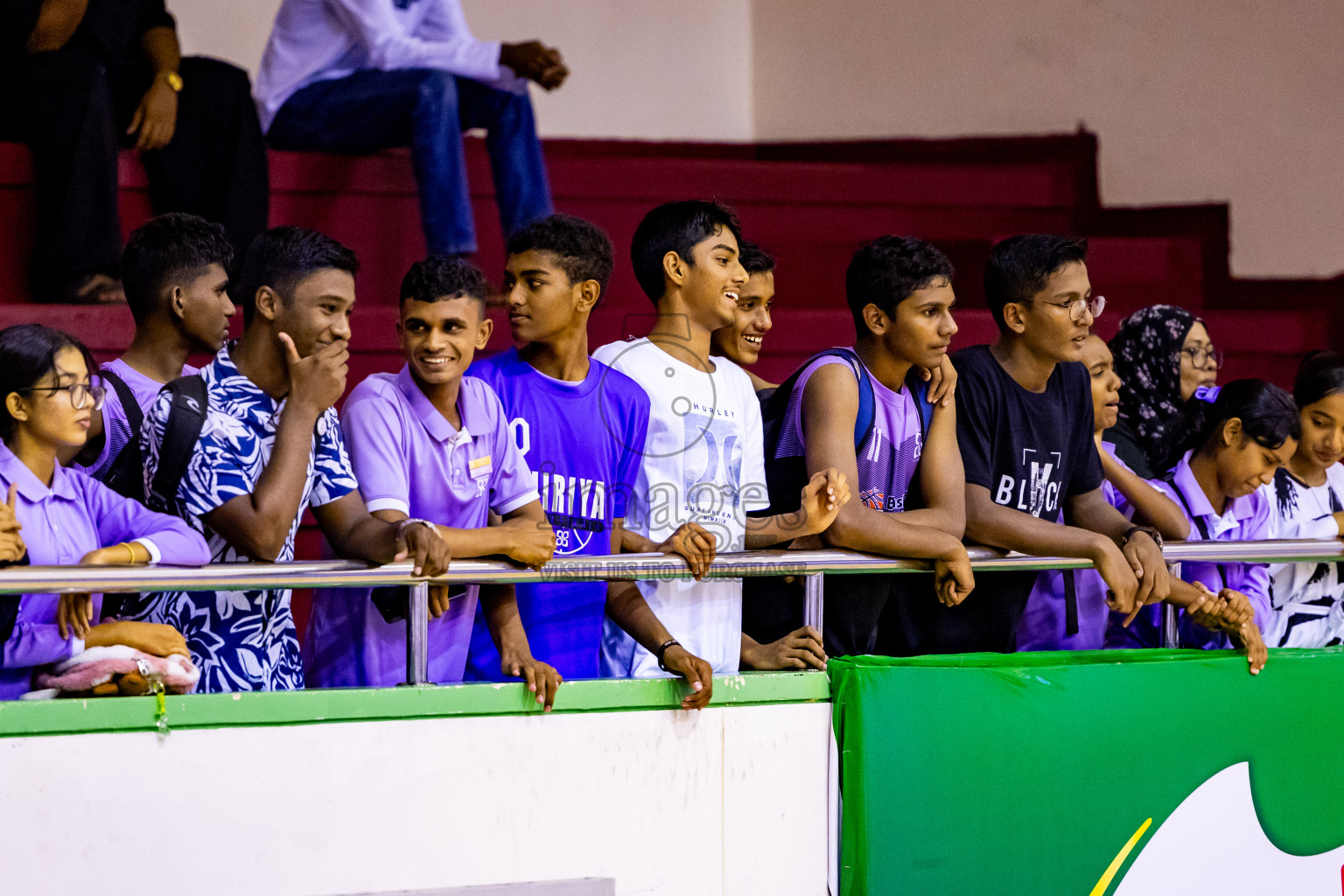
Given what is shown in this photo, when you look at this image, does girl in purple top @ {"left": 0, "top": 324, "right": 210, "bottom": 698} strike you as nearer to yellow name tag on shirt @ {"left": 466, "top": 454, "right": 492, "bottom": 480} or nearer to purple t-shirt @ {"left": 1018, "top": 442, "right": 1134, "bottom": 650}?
yellow name tag on shirt @ {"left": 466, "top": 454, "right": 492, "bottom": 480}

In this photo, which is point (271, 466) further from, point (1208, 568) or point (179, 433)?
point (1208, 568)

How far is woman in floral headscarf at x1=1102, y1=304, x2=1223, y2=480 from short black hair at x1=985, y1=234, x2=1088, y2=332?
2.58 ft

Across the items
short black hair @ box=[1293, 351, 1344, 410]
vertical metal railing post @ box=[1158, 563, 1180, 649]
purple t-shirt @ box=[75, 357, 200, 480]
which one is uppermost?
short black hair @ box=[1293, 351, 1344, 410]

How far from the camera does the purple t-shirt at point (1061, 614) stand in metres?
3.37

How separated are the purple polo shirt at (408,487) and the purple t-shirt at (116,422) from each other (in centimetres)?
40

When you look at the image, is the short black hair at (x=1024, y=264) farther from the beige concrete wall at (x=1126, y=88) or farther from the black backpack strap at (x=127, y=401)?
the beige concrete wall at (x=1126, y=88)

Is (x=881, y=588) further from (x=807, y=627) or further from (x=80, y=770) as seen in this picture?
(x=80, y=770)

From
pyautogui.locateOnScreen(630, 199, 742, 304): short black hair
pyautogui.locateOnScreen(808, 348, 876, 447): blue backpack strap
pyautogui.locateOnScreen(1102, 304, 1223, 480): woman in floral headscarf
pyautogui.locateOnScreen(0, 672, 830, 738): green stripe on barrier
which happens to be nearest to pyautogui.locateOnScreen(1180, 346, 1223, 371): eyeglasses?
pyautogui.locateOnScreen(1102, 304, 1223, 480): woman in floral headscarf

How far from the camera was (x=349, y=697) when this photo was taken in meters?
2.48

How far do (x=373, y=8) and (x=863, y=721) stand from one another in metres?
3.04

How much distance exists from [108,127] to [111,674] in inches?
97.6

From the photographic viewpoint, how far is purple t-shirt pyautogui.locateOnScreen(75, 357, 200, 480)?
279 cm

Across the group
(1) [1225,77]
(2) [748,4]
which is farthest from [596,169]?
(1) [1225,77]

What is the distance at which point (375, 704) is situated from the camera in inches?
98.3
